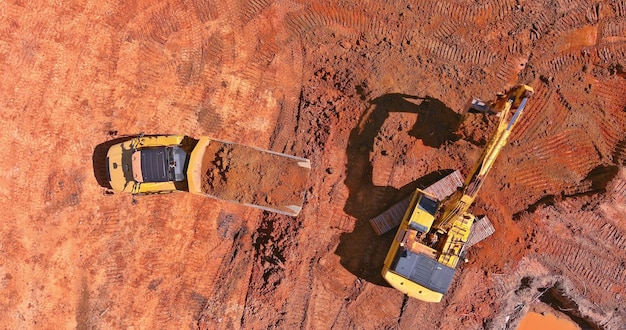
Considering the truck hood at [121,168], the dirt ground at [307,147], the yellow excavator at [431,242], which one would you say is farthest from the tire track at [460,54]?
the truck hood at [121,168]

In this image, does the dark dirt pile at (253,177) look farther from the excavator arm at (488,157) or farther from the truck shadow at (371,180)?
the excavator arm at (488,157)

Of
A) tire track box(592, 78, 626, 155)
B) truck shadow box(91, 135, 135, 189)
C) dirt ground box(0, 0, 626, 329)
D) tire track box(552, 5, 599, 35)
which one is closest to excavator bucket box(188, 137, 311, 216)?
dirt ground box(0, 0, 626, 329)

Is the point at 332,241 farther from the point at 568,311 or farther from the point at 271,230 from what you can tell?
the point at 568,311

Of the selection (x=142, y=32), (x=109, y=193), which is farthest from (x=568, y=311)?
(x=142, y=32)

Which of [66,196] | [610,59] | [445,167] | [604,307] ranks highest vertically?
[610,59]

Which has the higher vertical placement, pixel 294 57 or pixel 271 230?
pixel 294 57

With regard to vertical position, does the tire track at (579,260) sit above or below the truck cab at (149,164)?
above

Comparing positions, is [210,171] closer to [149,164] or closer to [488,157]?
[149,164]
